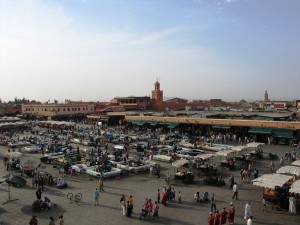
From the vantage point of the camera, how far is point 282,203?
1574cm

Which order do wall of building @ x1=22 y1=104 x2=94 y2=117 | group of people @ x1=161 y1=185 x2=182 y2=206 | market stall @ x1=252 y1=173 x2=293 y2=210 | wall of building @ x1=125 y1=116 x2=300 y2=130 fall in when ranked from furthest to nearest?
1. wall of building @ x1=22 y1=104 x2=94 y2=117
2. wall of building @ x1=125 y1=116 x2=300 y2=130
3. group of people @ x1=161 y1=185 x2=182 y2=206
4. market stall @ x1=252 y1=173 x2=293 y2=210

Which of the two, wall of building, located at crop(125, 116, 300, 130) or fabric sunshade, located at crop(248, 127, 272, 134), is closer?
wall of building, located at crop(125, 116, 300, 130)

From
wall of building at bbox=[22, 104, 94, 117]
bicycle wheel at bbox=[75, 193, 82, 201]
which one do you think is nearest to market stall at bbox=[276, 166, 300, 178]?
bicycle wheel at bbox=[75, 193, 82, 201]

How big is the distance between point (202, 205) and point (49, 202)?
7688 millimetres

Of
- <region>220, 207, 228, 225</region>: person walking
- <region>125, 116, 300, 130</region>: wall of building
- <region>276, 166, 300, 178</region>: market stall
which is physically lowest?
<region>220, 207, 228, 225</region>: person walking

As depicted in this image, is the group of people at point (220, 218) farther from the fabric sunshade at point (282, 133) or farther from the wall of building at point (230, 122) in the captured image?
the fabric sunshade at point (282, 133)

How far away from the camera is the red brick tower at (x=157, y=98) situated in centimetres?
7588

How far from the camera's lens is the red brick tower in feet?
249

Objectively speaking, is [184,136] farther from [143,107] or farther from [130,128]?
[143,107]

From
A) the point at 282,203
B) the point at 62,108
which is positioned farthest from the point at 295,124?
the point at 62,108

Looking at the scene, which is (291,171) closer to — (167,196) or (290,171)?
(290,171)

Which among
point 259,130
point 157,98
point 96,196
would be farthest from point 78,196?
point 157,98

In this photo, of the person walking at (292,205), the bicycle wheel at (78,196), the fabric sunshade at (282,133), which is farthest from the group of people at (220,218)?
the fabric sunshade at (282,133)

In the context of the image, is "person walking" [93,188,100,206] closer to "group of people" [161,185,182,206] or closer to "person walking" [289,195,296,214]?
"group of people" [161,185,182,206]
